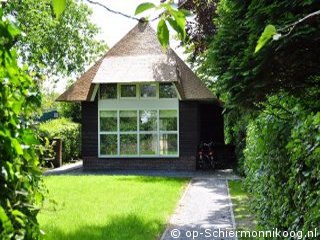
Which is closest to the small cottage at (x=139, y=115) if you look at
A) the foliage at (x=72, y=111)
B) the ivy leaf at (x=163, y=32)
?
the foliage at (x=72, y=111)

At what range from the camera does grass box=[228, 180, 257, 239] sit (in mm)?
8983

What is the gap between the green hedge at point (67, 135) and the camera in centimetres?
2451

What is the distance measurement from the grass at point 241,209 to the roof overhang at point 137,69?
673 centimetres

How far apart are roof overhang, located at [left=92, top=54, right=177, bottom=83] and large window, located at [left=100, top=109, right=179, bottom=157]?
1778 millimetres

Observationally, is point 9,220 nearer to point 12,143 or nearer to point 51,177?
point 12,143

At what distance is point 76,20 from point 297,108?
39897mm

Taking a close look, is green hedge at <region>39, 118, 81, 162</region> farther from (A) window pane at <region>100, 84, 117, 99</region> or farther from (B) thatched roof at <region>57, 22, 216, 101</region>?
(A) window pane at <region>100, 84, 117, 99</region>

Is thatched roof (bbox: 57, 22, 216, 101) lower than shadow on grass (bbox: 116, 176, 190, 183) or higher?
higher

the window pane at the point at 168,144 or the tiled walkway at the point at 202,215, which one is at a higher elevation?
the window pane at the point at 168,144

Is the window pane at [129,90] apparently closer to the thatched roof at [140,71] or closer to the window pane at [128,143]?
the thatched roof at [140,71]

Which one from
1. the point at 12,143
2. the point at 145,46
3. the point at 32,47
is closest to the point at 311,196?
the point at 12,143

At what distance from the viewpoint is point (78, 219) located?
9555 millimetres

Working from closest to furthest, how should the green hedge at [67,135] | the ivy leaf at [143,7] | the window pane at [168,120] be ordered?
the ivy leaf at [143,7]
the window pane at [168,120]
the green hedge at [67,135]

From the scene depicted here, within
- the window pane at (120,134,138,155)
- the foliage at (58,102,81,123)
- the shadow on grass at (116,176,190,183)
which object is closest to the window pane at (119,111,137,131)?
the window pane at (120,134,138,155)
